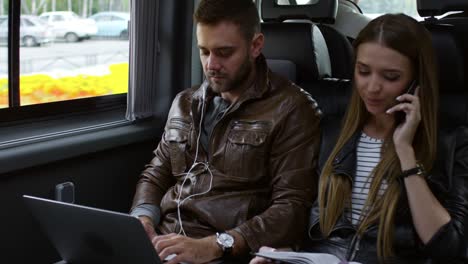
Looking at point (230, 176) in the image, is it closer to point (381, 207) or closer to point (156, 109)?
point (381, 207)

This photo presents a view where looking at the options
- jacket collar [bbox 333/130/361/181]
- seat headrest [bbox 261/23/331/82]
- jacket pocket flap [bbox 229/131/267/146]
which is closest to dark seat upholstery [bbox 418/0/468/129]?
jacket collar [bbox 333/130/361/181]

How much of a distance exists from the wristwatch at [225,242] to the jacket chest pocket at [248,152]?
20cm

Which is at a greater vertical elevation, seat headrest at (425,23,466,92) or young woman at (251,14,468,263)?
seat headrest at (425,23,466,92)

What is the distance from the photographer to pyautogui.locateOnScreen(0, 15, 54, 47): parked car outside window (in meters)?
2.10

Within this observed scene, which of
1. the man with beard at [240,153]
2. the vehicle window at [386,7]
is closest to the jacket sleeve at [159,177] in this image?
the man with beard at [240,153]

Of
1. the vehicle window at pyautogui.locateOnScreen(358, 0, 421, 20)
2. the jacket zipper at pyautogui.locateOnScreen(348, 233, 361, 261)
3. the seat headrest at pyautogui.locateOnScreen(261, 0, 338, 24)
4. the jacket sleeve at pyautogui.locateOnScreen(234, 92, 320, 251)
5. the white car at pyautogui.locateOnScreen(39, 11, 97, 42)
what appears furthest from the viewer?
the vehicle window at pyautogui.locateOnScreen(358, 0, 421, 20)

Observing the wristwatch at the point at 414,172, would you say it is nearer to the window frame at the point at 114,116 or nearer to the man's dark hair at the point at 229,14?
the man's dark hair at the point at 229,14

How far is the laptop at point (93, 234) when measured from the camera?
147 centimetres

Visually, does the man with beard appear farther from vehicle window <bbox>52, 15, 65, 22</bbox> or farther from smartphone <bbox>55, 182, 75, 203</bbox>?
vehicle window <bbox>52, 15, 65, 22</bbox>

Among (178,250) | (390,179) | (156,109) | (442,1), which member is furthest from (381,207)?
(156,109)

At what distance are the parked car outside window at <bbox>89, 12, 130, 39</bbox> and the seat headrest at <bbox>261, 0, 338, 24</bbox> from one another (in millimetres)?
554

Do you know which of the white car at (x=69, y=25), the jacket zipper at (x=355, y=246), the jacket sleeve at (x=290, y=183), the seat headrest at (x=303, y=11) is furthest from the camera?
the seat headrest at (x=303, y=11)

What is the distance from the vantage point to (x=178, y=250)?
174 cm

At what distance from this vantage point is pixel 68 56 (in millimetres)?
2432
